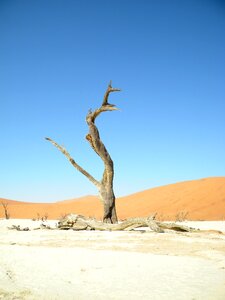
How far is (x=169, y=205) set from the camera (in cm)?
3228

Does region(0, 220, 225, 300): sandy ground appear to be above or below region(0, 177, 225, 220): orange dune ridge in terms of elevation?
below

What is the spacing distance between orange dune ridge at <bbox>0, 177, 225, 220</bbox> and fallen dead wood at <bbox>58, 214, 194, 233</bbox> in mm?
15038

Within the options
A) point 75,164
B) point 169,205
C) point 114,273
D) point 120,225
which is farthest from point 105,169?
point 169,205

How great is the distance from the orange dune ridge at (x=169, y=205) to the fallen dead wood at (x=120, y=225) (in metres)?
15.0

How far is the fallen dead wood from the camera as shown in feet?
30.1

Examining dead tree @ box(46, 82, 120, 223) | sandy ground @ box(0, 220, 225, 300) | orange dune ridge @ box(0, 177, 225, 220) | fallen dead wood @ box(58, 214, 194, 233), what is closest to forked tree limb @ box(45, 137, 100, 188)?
dead tree @ box(46, 82, 120, 223)

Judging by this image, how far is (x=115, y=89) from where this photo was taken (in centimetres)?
1188

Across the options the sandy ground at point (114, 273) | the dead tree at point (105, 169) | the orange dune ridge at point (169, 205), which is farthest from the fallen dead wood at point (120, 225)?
the orange dune ridge at point (169, 205)

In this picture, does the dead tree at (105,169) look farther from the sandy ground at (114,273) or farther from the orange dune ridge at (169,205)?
the orange dune ridge at (169,205)

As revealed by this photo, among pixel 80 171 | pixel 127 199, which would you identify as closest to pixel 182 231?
pixel 80 171

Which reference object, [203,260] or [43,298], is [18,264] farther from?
[203,260]

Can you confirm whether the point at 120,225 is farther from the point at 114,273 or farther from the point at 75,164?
the point at 114,273

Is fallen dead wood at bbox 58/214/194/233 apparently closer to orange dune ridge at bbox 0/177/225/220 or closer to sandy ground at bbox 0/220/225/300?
sandy ground at bbox 0/220/225/300

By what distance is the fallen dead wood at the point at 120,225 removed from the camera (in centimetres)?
917
